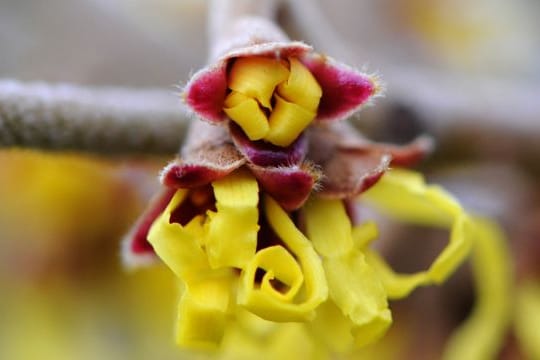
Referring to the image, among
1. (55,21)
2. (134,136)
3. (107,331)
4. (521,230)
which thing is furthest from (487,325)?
(55,21)

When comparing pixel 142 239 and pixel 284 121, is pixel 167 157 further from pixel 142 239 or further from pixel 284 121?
pixel 284 121

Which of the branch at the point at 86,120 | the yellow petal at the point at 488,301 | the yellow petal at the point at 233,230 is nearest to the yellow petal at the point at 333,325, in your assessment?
the yellow petal at the point at 233,230

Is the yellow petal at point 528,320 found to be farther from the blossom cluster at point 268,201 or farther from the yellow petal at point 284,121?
the yellow petal at point 284,121

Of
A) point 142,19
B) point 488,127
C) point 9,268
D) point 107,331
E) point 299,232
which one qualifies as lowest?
point 299,232

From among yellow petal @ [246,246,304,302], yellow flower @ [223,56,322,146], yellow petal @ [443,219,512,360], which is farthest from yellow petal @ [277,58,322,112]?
yellow petal @ [443,219,512,360]

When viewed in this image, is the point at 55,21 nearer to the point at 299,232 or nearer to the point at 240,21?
the point at 240,21

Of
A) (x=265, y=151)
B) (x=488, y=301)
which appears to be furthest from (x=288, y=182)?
(x=488, y=301)
